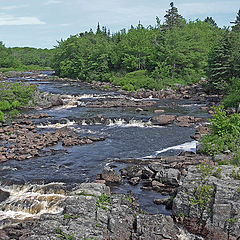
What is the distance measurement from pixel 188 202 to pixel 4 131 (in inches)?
882

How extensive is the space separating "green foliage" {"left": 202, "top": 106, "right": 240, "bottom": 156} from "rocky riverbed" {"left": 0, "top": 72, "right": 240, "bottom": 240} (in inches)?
38.6

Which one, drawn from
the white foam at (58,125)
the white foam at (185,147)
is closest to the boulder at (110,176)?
the white foam at (185,147)

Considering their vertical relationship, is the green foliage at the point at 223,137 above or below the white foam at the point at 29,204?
above

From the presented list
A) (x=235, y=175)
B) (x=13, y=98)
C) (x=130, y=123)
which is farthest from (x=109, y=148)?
(x=13, y=98)

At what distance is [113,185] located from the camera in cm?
1797

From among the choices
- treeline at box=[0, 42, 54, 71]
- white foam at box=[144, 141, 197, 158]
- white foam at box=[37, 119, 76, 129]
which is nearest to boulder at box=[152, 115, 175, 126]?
white foam at box=[144, 141, 197, 158]

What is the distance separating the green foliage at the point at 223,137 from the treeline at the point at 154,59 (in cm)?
2551

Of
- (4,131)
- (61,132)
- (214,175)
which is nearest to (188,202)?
(214,175)

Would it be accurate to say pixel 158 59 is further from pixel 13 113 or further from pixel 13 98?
pixel 13 113

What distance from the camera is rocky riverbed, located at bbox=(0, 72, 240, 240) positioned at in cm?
1186

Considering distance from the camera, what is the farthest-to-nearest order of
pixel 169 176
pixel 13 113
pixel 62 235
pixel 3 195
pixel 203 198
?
1. pixel 13 113
2. pixel 169 176
3. pixel 3 195
4. pixel 203 198
5. pixel 62 235

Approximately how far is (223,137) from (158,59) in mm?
48172

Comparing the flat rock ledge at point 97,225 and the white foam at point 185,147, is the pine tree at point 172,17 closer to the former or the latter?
the white foam at point 185,147

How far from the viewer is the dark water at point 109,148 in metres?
19.2
